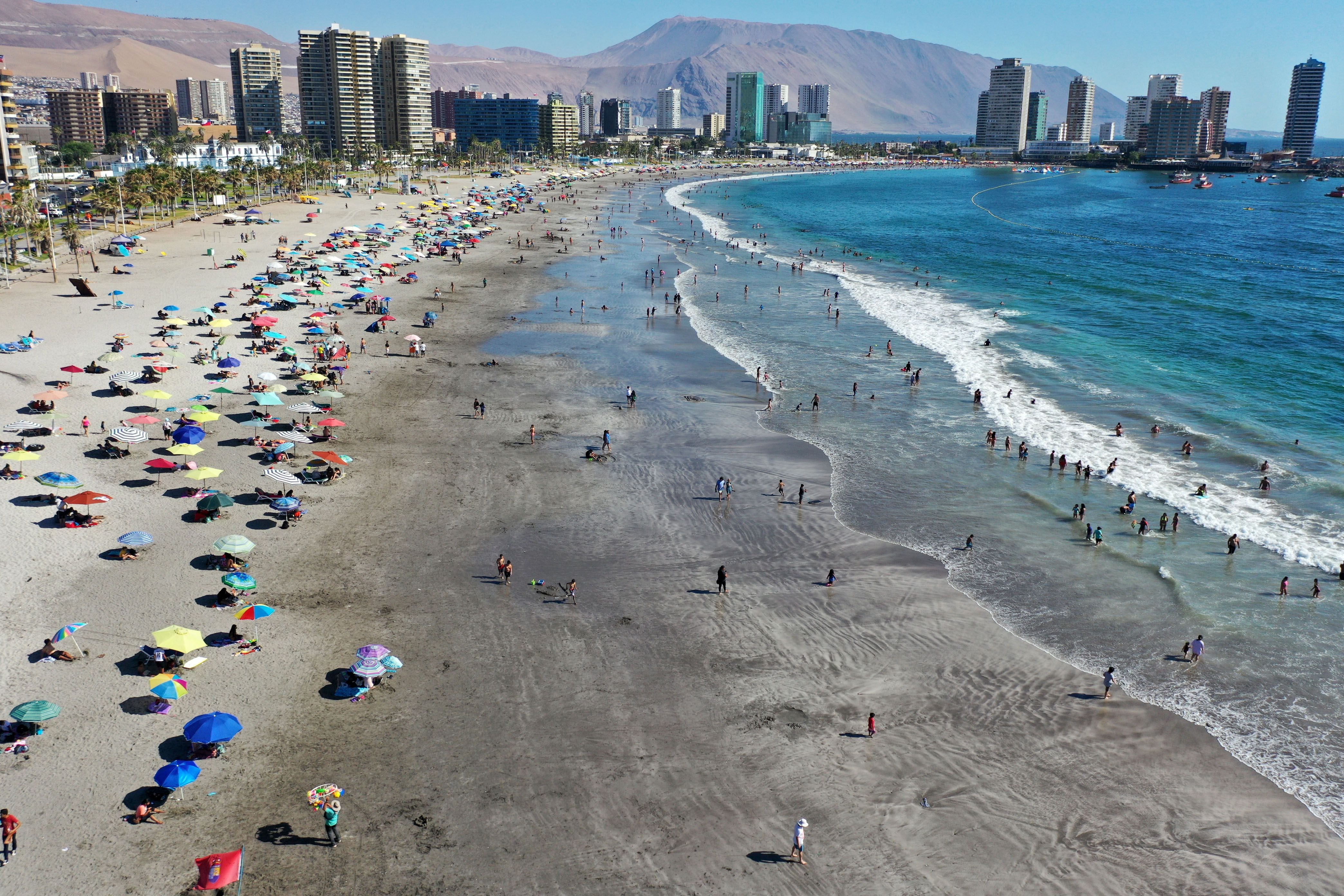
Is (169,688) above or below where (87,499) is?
below

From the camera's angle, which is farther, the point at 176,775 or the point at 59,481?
the point at 59,481

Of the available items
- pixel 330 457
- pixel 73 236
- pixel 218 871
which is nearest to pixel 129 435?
pixel 330 457

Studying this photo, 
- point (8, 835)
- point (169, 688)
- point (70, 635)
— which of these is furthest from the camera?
point (70, 635)

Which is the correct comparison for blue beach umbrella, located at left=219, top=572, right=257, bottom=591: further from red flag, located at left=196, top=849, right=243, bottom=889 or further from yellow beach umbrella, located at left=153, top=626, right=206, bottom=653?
red flag, located at left=196, top=849, right=243, bottom=889

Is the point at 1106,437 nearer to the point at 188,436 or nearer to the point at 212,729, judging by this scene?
the point at 212,729

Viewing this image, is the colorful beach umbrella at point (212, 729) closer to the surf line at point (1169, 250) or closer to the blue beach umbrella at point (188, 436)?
the blue beach umbrella at point (188, 436)

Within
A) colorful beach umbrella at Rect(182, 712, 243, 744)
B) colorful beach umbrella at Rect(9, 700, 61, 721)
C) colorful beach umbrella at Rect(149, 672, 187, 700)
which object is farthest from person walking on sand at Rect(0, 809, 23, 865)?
colorful beach umbrella at Rect(149, 672, 187, 700)

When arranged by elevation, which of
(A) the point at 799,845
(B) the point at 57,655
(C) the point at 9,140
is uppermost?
(C) the point at 9,140

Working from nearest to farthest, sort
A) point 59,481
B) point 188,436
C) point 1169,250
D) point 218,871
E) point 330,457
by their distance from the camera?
point 218,871
point 59,481
point 330,457
point 188,436
point 1169,250
